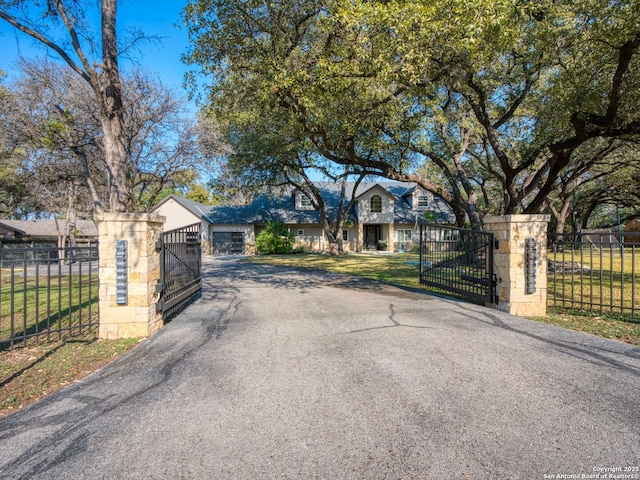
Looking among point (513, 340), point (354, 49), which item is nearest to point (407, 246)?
point (354, 49)

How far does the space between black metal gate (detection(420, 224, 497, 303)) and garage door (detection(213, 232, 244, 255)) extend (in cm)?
2124

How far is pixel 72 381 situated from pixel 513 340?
18.7 feet

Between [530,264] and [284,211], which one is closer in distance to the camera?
[530,264]

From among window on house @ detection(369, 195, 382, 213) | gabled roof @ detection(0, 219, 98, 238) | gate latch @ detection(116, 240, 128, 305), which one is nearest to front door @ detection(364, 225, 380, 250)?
window on house @ detection(369, 195, 382, 213)

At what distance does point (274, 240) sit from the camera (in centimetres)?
2605

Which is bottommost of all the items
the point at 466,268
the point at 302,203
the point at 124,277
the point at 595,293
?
the point at 595,293

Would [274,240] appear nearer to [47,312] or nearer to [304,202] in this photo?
[304,202]

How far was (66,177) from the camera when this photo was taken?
61.1 ft

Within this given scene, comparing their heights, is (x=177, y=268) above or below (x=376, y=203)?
below

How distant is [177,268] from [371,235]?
2605 centimetres

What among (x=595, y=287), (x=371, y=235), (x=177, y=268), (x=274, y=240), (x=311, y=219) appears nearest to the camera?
(x=177, y=268)

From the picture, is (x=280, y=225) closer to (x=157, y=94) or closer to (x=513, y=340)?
(x=157, y=94)

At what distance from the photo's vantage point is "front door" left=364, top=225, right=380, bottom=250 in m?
31.5

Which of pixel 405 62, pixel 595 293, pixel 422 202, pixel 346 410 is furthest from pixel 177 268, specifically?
pixel 422 202
